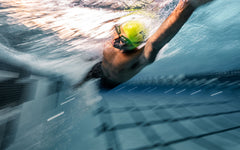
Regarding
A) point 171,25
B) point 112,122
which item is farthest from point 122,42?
point 112,122

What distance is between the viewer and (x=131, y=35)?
584mm

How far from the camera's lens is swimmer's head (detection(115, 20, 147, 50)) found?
575 millimetres

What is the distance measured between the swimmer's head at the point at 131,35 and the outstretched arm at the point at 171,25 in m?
0.05

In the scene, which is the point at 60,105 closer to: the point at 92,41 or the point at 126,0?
the point at 92,41

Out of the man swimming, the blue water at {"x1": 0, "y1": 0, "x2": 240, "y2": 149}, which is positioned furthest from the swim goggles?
the blue water at {"x1": 0, "y1": 0, "x2": 240, "y2": 149}

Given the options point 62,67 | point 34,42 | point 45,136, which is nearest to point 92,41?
point 62,67

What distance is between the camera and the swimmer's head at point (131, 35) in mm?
575

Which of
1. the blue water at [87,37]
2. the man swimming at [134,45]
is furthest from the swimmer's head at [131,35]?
the blue water at [87,37]

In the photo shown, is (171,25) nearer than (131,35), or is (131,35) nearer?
(171,25)

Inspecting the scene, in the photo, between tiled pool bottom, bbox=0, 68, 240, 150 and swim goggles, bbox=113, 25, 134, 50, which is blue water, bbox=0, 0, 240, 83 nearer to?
tiled pool bottom, bbox=0, 68, 240, 150

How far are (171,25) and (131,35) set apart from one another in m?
0.19

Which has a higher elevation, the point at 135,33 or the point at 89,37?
the point at 89,37

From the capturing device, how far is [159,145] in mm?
336

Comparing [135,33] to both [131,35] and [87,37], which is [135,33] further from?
[87,37]
